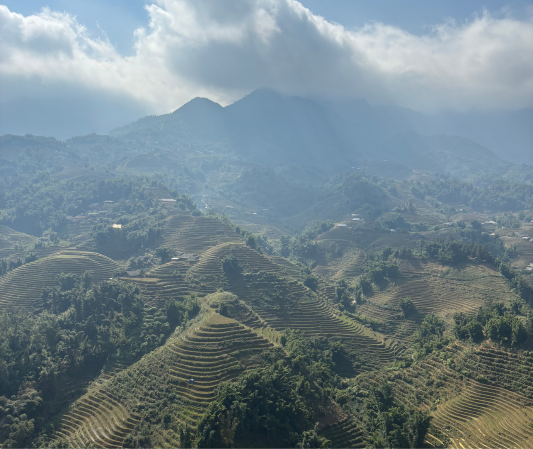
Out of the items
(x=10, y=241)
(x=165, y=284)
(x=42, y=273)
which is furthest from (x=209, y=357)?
(x=10, y=241)

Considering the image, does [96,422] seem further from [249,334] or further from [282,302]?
[282,302]

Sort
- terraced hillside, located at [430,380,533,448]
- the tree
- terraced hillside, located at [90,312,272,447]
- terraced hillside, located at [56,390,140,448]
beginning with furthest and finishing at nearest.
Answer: the tree → terraced hillside, located at [90,312,272,447] → terraced hillside, located at [56,390,140,448] → terraced hillside, located at [430,380,533,448]

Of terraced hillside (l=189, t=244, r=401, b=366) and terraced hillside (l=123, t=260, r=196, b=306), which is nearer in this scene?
terraced hillside (l=189, t=244, r=401, b=366)

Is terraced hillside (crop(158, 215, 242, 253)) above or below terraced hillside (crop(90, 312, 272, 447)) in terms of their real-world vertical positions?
above

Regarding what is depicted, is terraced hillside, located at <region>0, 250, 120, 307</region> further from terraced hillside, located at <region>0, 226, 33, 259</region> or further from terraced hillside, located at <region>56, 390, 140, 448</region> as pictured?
terraced hillside, located at <region>56, 390, 140, 448</region>

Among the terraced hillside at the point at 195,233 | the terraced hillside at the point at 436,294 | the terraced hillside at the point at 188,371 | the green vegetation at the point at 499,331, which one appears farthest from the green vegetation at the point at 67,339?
the green vegetation at the point at 499,331

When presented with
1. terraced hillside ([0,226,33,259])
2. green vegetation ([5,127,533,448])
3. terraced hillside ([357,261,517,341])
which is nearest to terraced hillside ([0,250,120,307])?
green vegetation ([5,127,533,448])
